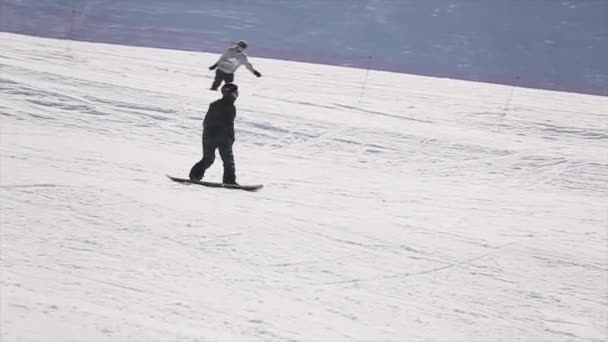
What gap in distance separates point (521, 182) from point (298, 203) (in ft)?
14.8

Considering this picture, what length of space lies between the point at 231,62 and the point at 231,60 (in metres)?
0.06

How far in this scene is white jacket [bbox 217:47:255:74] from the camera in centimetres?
1551

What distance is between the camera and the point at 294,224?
27.9 feet

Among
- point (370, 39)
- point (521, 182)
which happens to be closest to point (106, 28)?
point (370, 39)

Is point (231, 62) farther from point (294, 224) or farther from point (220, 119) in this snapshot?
point (294, 224)

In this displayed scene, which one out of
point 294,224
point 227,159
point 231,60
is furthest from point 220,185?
point 231,60

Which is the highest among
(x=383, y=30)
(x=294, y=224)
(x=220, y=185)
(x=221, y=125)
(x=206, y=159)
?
(x=383, y=30)

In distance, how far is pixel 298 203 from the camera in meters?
9.61

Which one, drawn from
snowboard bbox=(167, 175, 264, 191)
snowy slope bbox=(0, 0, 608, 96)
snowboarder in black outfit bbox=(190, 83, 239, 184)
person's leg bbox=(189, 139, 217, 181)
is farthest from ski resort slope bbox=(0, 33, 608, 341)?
snowy slope bbox=(0, 0, 608, 96)

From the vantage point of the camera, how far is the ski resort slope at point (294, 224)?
5953 millimetres

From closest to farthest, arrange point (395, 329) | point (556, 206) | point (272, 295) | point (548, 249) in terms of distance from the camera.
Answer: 1. point (395, 329)
2. point (272, 295)
3. point (548, 249)
4. point (556, 206)

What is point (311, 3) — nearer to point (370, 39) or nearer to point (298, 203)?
point (370, 39)

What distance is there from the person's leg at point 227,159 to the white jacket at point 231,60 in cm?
597

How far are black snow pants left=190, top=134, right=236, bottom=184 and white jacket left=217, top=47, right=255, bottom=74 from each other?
5.96 m
